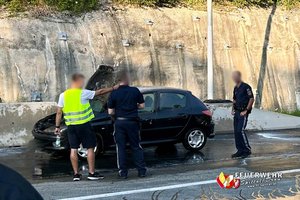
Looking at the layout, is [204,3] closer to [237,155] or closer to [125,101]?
[237,155]

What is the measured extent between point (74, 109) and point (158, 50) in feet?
42.2

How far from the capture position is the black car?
1120 cm

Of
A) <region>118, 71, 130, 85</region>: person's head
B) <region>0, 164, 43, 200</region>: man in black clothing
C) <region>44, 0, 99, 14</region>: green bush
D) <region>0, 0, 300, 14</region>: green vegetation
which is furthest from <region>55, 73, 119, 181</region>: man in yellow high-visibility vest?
<region>44, 0, 99, 14</region>: green bush

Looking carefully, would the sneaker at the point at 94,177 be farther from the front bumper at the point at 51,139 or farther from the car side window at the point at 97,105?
the car side window at the point at 97,105

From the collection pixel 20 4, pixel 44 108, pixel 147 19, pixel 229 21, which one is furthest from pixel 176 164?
pixel 229 21

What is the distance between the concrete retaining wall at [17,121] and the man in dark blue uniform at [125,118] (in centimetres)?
478

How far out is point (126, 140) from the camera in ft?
30.3

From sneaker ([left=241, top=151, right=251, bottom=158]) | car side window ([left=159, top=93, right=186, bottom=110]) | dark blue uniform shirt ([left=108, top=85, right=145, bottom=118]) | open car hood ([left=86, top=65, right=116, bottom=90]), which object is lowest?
sneaker ([left=241, top=151, right=251, bottom=158])

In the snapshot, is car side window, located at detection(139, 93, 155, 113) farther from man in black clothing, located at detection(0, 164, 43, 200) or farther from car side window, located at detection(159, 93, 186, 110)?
man in black clothing, located at detection(0, 164, 43, 200)

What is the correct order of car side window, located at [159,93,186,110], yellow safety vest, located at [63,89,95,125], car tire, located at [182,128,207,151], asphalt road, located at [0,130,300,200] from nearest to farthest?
asphalt road, located at [0,130,300,200]
yellow safety vest, located at [63,89,95,125]
car side window, located at [159,93,186,110]
car tire, located at [182,128,207,151]

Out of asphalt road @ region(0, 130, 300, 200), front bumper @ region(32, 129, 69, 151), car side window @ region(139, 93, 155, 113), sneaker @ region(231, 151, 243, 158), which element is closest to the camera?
asphalt road @ region(0, 130, 300, 200)

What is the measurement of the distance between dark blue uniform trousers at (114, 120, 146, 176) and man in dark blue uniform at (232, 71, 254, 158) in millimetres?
2872

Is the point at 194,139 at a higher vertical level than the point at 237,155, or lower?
higher

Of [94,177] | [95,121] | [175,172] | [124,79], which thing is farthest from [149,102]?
[94,177]
